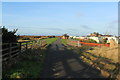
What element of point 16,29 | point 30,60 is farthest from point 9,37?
point 30,60

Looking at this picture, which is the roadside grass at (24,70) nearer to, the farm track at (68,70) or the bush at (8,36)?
the farm track at (68,70)

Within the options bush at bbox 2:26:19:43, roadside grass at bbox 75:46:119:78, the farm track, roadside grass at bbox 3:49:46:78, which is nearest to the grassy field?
roadside grass at bbox 3:49:46:78

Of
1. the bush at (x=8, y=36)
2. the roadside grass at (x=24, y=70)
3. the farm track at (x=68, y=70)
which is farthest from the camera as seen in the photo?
the bush at (x=8, y=36)

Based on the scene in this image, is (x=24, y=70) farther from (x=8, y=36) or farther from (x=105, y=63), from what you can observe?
(x=105, y=63)

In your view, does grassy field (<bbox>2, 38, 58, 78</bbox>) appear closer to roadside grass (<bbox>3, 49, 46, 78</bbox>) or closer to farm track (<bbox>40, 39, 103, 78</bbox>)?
roadside grass (<bbox>3, 49, 46, 78</bbox>)

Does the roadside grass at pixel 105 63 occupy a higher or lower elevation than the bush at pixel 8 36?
lower

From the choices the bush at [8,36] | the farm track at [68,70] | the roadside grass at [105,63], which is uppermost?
the bush at [8,36]

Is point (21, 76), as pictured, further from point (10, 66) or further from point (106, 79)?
point (106, 79)

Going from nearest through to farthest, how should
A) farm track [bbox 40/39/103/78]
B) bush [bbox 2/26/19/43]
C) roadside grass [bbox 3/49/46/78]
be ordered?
1. roadside grass [bbox 3/49/46/78]
2. farm track [bbox 40/39/103/78]
3. bush [bbox 2/26/19/43]

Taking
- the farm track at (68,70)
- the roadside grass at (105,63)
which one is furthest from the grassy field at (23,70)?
the roadside grass at (105,63)

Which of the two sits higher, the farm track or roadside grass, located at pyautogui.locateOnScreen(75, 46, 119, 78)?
roadside grass, located at pyautogui.locateOnScreen(75, 46, 119, 78)

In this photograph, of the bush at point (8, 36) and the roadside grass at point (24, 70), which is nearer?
the roadside grass at point (24, 70)

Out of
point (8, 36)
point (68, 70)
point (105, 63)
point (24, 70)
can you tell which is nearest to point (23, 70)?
point (24, 70)

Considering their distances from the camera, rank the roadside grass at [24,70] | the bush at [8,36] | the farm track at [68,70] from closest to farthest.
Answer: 1. the roadside grass at [24,70]
2. the farm track at [68,70]
3. the bush at [8,36]
